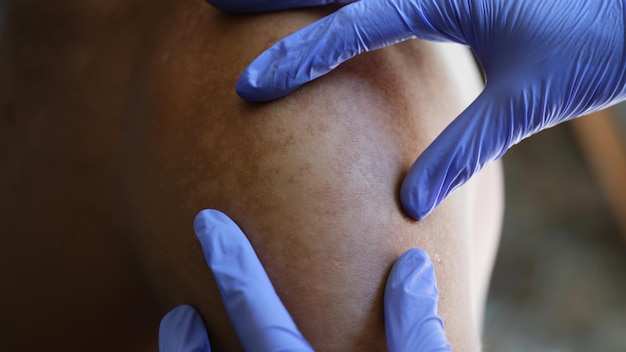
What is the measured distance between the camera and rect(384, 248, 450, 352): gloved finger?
31.4 inches

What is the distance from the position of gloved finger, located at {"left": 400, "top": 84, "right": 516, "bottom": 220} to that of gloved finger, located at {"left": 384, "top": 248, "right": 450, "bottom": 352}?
0.27 ft

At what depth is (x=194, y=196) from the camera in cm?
86

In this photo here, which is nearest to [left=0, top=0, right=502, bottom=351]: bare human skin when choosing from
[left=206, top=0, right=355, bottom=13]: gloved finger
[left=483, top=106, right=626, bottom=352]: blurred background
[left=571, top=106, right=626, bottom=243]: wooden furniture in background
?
[left=206, top=0, right=355, bottom=13]: gloved finger

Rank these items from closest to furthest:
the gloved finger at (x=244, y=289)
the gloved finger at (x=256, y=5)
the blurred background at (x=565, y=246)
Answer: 1. the gloved finger at (x=244, y=289)
2. the gloved finger at (x=256, y=5)
3. the blurred background at (x=565, y=246)

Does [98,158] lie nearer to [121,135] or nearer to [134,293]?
[121,135]

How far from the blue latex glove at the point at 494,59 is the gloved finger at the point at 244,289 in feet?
0.66

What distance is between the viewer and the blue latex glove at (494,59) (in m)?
0.87

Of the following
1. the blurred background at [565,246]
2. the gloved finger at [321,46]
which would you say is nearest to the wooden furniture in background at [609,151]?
the blurred background at [565,246]

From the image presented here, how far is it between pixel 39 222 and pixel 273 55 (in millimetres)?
551

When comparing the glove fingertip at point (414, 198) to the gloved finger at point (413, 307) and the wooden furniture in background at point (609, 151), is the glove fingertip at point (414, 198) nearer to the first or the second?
the gloved finger at point (413, 307)

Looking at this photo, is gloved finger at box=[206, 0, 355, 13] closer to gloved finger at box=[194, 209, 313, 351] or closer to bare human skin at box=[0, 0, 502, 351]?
bare human skin at box=[0, 0, 502, 351]

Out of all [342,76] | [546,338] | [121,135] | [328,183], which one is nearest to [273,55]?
[342,76]

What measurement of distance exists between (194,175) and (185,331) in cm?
23

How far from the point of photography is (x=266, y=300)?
796mm
